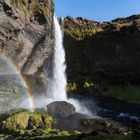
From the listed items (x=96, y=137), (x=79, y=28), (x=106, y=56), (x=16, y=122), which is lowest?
(x=96, y=137)

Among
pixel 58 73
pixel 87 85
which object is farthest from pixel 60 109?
pixel 87 85

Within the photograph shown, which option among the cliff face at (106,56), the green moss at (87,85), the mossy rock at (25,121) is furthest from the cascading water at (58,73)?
the mossy rock at (25,121)

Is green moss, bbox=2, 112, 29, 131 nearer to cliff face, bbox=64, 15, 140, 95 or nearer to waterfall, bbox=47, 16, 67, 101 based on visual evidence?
waterfall, bbox=47, 16, 67, 101

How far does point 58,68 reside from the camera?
4279 inches

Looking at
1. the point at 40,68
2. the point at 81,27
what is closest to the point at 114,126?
the point at 40,68

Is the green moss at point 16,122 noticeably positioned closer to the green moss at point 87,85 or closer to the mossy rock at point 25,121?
the mossy rock at point 25,121

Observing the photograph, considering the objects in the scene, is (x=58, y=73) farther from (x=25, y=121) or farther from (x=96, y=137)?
(x=96, y=137)

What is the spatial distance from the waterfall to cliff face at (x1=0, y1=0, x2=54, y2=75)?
712cm

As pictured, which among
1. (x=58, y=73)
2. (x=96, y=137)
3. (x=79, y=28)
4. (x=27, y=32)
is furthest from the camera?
(x=79, y=28)

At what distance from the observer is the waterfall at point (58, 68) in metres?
101

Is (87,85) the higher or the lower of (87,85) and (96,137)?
the higher

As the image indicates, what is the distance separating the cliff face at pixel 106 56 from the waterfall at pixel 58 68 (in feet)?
23.1

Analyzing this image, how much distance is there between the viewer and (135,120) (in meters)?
72.2

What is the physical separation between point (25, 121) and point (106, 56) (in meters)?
63.8
